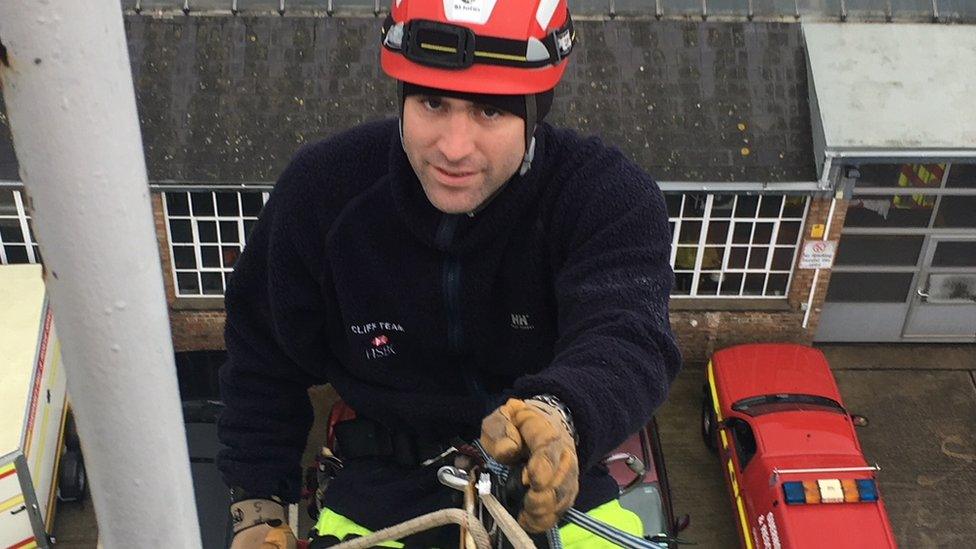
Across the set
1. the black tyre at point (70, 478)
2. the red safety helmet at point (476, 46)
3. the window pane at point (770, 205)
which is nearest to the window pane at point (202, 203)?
the black tyre at point (70, 478)

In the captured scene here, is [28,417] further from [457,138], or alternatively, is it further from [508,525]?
[508,525]

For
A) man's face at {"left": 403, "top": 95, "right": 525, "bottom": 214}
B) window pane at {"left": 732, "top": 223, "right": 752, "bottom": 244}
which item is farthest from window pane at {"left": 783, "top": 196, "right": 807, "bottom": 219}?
man's face at {"left": 403, "top": 95, "right": 525, "bottom": 214}

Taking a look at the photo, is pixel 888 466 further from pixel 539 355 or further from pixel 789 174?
pixel 539 355

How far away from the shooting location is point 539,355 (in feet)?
12.2

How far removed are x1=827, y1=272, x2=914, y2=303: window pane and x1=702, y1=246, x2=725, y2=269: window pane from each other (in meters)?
2.10

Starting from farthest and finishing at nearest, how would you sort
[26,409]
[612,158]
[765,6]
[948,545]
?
[765,6], [948,545], [26,409], [612,158]

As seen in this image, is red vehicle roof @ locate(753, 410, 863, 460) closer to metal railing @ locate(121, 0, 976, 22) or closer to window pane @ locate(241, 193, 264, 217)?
metal railing @ locate(121, 0, 976, 22)

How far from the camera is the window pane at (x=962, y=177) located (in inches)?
588

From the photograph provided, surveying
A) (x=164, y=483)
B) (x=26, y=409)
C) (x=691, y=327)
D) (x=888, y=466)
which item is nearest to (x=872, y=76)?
(x=691, y=327)

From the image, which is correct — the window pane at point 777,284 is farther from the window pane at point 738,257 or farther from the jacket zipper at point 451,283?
the jacket zipper at point 451,283

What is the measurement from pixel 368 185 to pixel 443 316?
0.52 m

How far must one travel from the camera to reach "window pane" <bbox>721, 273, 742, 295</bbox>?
15.4 metres

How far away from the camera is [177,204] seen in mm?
14156

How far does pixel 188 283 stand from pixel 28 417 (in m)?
3.71
